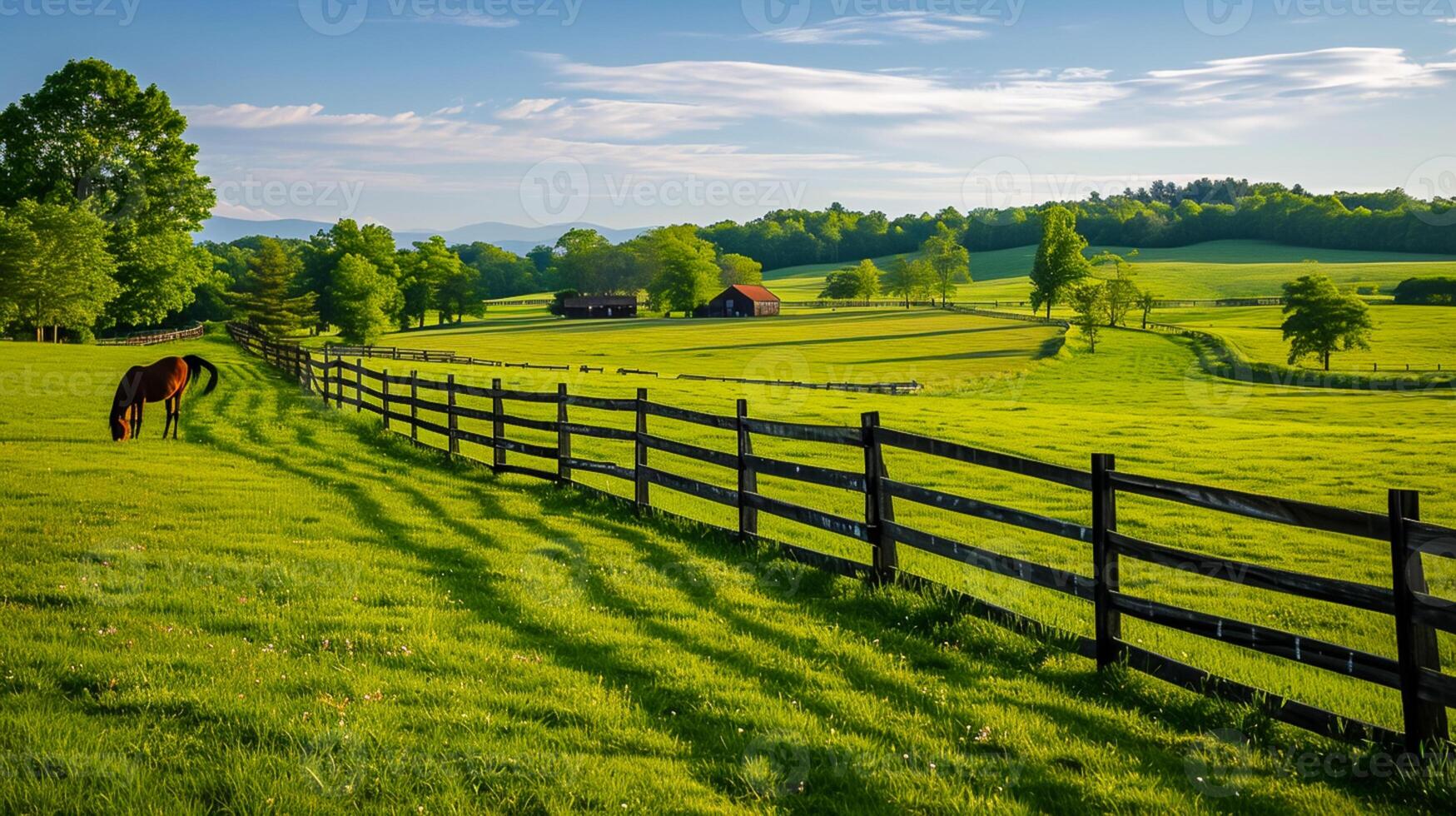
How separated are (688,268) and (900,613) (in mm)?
125962

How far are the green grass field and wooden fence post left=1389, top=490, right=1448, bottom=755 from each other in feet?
367

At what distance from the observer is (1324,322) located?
223 ft

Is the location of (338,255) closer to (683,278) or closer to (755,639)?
(683,278)

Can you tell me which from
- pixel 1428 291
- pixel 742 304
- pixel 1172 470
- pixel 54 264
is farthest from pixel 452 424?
pixel 742 304

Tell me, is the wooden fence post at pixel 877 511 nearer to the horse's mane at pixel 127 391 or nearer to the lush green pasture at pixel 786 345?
the horse's mane at pixel 127 391

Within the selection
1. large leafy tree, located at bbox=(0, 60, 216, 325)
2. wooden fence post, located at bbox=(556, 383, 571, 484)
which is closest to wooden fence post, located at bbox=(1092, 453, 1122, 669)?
wooden fence post, located at bbox=(556, 383, 571, 484)

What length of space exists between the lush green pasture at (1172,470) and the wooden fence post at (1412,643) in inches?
46.3

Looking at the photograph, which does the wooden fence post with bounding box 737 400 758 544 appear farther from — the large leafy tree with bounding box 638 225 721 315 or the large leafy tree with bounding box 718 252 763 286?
the large leafy tree with bounding box 718 252 763 286

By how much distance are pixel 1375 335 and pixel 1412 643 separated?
87.0 meters

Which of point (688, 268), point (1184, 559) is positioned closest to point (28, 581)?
point (1184, 559)

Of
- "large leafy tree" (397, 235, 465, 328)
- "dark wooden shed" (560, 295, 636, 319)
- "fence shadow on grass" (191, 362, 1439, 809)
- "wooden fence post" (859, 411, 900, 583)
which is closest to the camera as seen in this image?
"fence shadow on grass" (191, 362, 1439, 809)

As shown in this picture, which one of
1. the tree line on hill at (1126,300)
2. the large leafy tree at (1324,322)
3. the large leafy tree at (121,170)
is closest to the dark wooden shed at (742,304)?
the tree line on hill at (1126,300)

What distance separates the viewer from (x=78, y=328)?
57906 millimetres

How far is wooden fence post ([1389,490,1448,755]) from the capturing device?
16.6 ft
